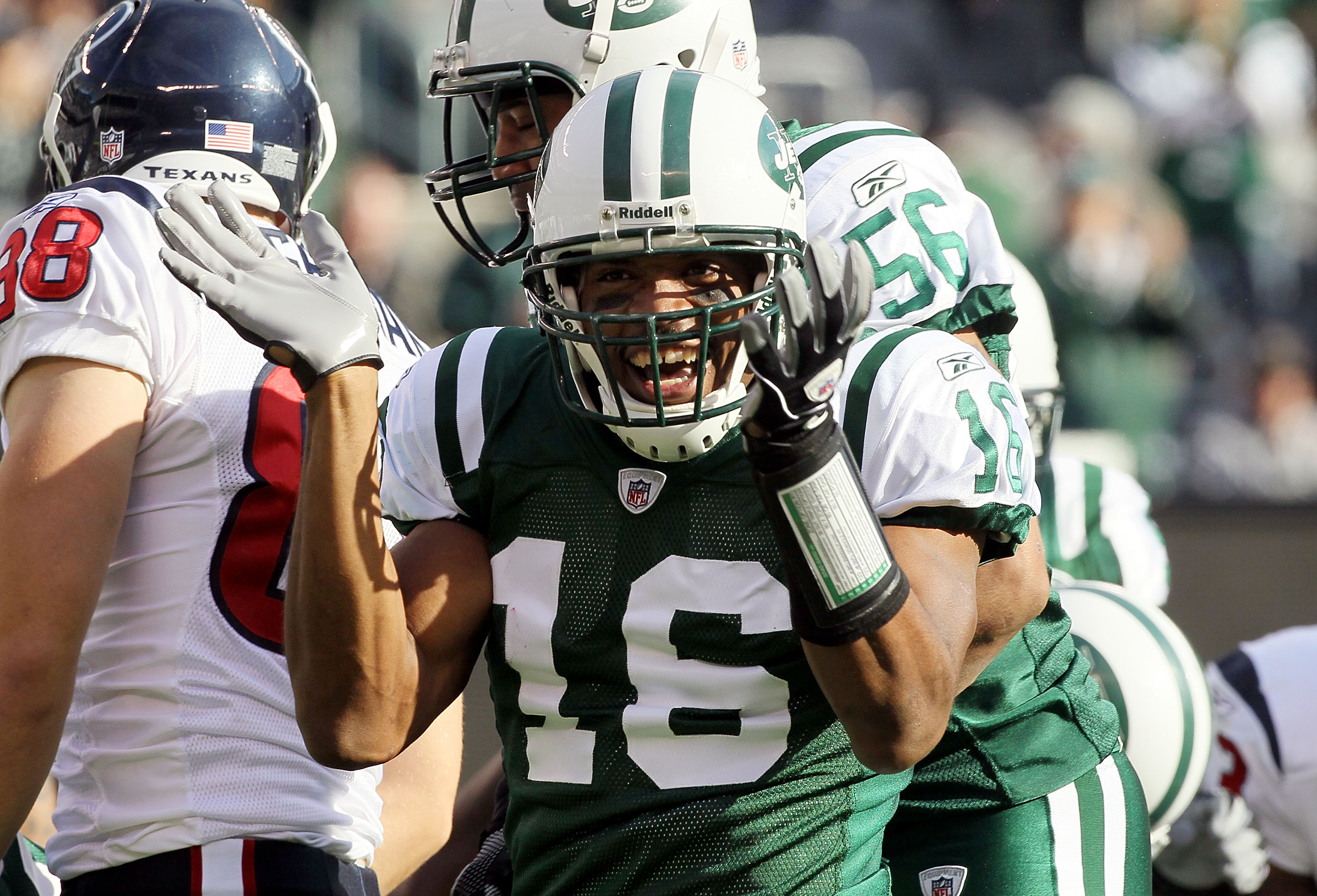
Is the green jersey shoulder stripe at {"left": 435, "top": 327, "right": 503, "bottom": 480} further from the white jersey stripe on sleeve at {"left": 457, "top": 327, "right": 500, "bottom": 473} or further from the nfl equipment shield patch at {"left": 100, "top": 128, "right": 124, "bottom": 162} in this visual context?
the nfl equipment shield patch at {"left": 100, "top": 128, "right": 124, "bottom": 162}

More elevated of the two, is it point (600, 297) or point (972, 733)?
point (600, 297)

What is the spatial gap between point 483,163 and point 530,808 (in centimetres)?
119

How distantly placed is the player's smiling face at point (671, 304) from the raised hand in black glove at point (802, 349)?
0.23 metres

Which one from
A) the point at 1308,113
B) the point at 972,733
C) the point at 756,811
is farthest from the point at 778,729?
the point at 1308,113

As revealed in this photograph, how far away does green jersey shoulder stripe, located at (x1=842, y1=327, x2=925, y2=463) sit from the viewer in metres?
2.03

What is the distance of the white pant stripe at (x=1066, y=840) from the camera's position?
2.51 m

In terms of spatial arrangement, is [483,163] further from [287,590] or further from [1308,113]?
[1308,113]

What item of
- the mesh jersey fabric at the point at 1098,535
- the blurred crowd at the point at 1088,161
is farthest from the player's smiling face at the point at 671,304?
the blurred crowd at the point at 1088,161

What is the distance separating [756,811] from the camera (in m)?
1.99

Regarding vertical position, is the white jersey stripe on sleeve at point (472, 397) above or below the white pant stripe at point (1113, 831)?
above

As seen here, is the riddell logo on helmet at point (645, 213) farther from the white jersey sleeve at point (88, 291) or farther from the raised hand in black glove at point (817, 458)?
the white jersey sleeve at point (88, 291)

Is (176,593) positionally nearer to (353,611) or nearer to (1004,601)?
(353,611)

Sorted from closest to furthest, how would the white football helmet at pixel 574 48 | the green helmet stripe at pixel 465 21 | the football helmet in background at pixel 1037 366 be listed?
the white football helmet at pixel 574 48 < the green helmet stripe at pixel 465 21 < the football helmet in background at pixel 1037 366

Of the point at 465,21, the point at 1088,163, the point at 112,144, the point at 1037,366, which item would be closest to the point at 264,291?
the point at 112,144
